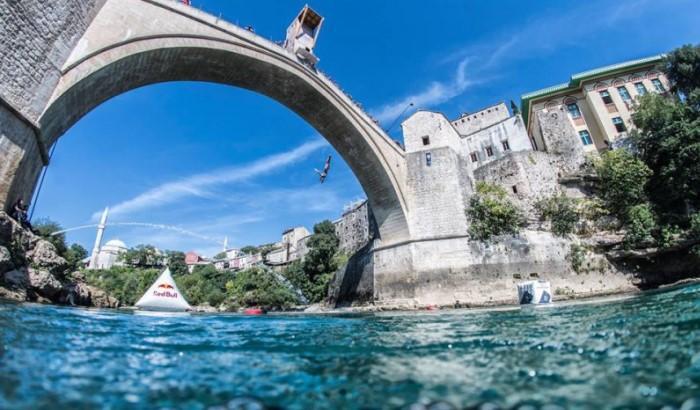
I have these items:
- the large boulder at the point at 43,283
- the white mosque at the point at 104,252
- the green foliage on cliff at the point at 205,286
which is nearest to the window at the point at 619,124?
the large boulder at the point at 43,283

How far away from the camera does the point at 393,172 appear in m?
16.8

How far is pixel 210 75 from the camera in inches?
520

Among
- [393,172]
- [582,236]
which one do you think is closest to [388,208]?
[393,172]

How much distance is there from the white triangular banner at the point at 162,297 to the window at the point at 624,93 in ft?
104

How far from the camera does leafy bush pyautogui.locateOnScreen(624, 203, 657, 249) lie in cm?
1409

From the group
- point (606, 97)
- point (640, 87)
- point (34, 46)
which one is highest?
point (640, 87)

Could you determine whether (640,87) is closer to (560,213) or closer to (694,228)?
(694,228)

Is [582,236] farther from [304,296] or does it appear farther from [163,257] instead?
[163,257]

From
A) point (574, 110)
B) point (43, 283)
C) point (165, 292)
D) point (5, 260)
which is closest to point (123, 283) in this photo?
point (165, 292)

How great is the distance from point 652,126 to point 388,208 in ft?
48.0

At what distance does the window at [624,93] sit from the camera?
2355 cm

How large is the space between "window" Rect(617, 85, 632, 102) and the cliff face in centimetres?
3334

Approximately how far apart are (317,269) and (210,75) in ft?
81.7

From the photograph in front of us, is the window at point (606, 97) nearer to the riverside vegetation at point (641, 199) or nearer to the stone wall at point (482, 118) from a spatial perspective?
the riverside vegetation at point (641, 199)
